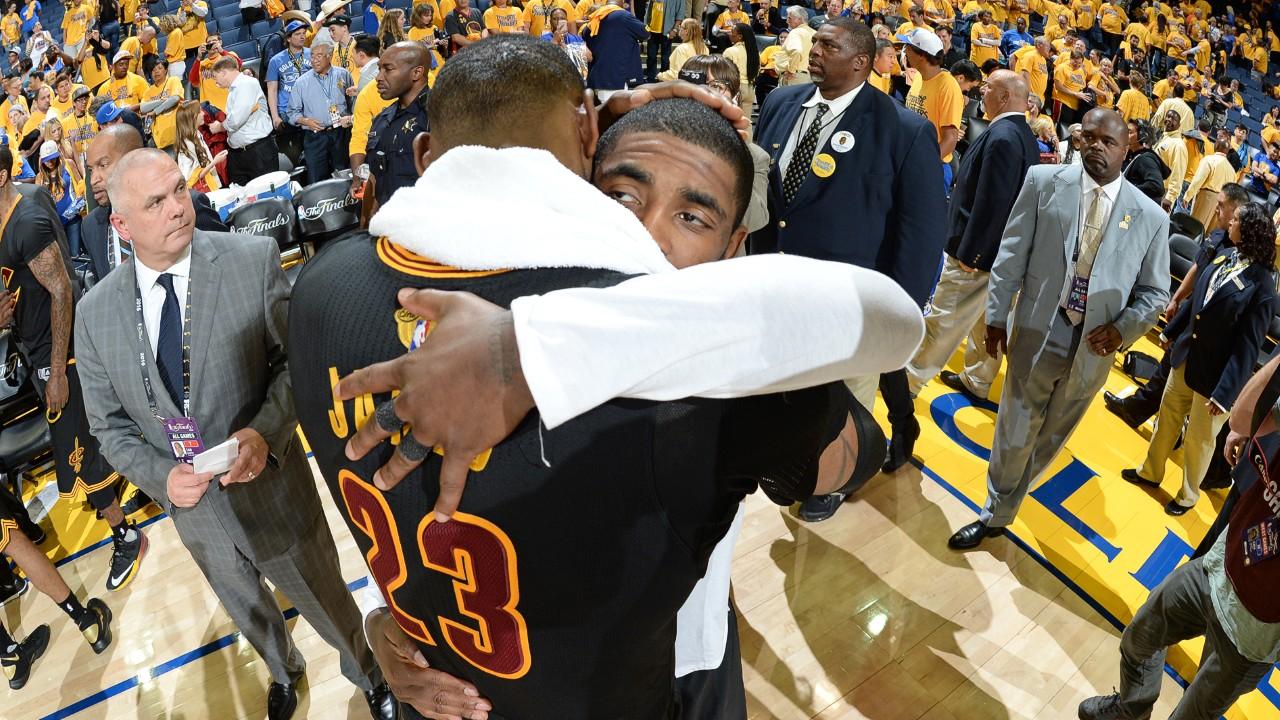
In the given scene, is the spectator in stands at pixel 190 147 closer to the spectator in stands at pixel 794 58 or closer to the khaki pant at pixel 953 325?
the khaki pant at pixel 953 325

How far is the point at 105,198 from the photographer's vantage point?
393 centimetres

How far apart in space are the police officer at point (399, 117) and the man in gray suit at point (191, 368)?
2.42m

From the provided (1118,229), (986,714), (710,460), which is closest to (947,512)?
(986,714)

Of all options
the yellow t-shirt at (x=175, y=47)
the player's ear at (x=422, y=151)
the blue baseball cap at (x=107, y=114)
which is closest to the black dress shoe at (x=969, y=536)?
the player's ear at (x=422, y=151)

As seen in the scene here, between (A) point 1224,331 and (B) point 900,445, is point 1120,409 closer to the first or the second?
(A) point 1224,331

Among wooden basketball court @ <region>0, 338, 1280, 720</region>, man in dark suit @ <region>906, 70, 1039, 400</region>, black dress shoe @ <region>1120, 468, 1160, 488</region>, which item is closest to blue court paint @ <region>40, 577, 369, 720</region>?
wooden basketball court @ <region>0, 338, 1280, 720</region>

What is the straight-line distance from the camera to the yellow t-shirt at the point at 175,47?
980cm

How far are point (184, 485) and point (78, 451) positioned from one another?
6.20 ft

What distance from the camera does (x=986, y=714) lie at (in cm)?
309

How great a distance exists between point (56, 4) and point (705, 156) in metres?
16.5

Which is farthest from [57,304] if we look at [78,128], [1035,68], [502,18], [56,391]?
[1035,68]

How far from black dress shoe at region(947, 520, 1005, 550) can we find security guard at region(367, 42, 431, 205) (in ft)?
11.2

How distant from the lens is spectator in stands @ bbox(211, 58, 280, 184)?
7270 millimetres

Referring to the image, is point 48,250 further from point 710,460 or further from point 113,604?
point 710,460
